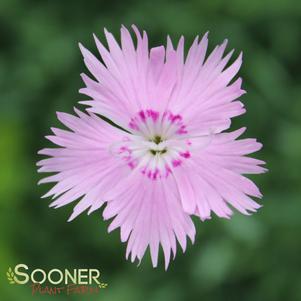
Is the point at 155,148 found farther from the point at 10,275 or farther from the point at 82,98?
the point at 10,275

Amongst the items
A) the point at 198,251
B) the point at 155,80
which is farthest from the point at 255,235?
the point at 155,80

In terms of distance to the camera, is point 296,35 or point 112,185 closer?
point 112,185

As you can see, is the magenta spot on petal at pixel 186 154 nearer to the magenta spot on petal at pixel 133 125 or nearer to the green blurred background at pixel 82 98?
the magenta spot on petal at pixel 133 125

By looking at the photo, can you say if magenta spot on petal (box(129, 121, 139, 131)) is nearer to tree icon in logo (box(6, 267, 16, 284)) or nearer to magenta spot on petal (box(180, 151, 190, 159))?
magenta spot on petal (box(180, 151, 190, 159))

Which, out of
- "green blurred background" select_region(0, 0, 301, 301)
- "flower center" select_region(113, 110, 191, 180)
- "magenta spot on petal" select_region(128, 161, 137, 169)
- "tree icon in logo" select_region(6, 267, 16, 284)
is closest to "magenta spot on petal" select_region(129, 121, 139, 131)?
"flower center" select_region(113, 110, 191, 180)

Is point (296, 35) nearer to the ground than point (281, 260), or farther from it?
farther from it

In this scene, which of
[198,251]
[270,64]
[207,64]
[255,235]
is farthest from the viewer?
[270,64]

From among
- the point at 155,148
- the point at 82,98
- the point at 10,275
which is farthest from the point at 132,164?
the point at 10,275

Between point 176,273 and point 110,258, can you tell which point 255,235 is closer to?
point 176,273
